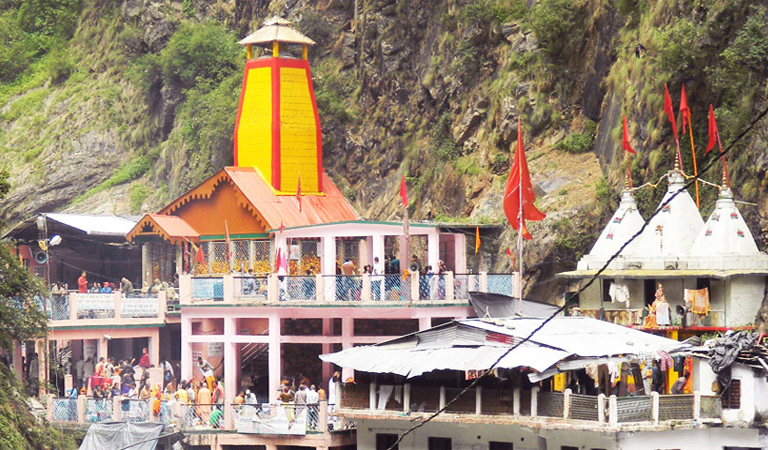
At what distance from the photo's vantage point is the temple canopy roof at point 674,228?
182 feet

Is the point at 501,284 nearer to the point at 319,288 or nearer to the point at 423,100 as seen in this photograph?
the point at 319,288

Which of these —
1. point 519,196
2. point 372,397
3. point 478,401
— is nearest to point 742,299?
point 519,196

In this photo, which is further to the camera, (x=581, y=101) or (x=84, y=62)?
(x=84, y=62)

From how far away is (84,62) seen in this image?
324 feet

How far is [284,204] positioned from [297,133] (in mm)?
3326

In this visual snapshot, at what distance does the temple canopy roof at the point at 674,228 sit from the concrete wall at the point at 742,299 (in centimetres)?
263

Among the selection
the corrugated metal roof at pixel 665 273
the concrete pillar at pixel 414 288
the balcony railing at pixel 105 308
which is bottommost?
the balcony railing at pixel 105 308

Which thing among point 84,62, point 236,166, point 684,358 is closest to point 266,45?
point 236,166

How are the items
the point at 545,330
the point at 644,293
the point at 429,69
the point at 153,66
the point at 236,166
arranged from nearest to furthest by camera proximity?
the point at 545,330, the point at 644,293, the point at 236,166, the point at 429,69, the point at 153,66

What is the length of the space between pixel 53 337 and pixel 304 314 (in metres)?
8.51

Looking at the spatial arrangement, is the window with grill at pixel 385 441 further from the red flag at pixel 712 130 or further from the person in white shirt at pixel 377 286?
the red flag at pixel 712 130

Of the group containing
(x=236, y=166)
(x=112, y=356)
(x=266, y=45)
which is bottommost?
(x=112, y=356)

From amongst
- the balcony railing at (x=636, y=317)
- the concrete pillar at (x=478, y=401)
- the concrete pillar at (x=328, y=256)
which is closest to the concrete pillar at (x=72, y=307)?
the concrete pillar at (x=328, y=256)

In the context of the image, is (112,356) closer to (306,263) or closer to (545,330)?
(306,263)
